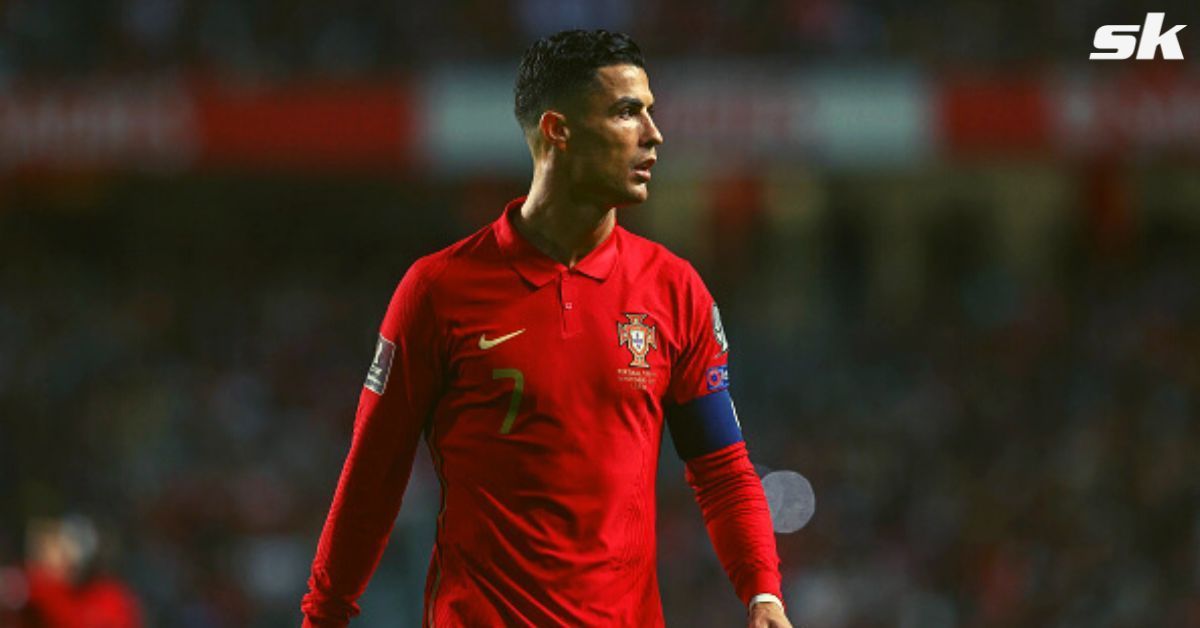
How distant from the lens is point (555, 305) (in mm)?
3076

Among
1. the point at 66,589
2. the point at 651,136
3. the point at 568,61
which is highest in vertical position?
the point at 568,61

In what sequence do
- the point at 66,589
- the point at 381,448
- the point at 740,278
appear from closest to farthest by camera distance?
1. the point at 381,448
2. the point at 66,589
3. the point at 740,278

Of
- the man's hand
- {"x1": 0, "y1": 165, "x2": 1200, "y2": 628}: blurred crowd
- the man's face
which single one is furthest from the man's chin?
{"x1": 0, "y1": 165, "x2": 1200, "y2": 628}: blurred crowd

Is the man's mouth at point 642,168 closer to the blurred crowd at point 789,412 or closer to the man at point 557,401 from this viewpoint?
the man at point 557,401

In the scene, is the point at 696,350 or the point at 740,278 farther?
the point at 740,278

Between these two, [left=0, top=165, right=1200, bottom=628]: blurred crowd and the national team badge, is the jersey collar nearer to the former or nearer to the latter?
the national team badge

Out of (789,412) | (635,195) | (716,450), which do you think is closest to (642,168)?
(635,195)

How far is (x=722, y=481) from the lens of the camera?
318cm

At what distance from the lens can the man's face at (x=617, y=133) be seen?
9.99 ft

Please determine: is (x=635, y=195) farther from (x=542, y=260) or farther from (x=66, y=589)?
(x=66, y=589)

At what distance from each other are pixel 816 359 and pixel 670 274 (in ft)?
34.5

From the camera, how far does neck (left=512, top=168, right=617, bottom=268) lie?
313 centimetres

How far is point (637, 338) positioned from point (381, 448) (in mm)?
490

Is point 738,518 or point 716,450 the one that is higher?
point 716,450
